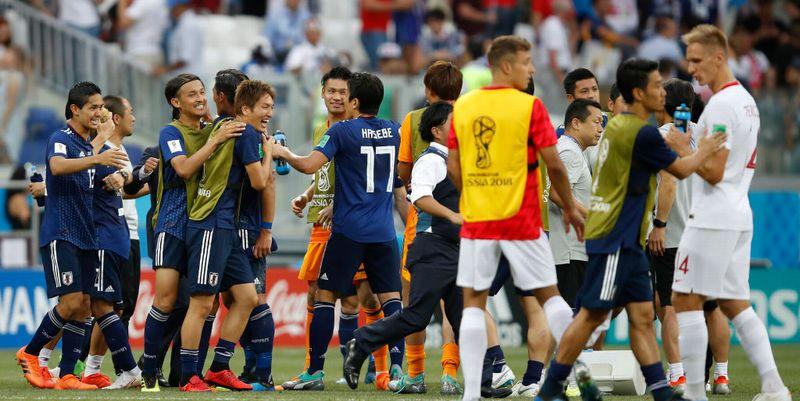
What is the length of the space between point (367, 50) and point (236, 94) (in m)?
10.8

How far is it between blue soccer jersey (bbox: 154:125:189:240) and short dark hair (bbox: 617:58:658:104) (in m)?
3.33

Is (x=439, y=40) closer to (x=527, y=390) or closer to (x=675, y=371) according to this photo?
(x=675, y=371)

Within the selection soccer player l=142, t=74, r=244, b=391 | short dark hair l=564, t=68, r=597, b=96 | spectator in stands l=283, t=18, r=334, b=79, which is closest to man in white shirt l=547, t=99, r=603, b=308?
short dark hair l=564, t=68, r=597, b=96

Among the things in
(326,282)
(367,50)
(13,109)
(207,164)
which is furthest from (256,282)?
(367,50)

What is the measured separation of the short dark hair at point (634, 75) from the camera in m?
8.38

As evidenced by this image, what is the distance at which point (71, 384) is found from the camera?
10.5 meters

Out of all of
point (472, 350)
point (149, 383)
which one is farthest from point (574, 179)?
point (149, 383)

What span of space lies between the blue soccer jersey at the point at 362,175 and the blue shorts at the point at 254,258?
2.14 feet

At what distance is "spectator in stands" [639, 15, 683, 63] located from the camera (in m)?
22.0

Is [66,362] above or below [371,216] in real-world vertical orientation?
below

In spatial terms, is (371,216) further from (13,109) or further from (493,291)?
(13,109)

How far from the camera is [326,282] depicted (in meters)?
10.5

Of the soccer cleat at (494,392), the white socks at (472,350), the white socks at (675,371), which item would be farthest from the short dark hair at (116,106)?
the white socks at (675,371)

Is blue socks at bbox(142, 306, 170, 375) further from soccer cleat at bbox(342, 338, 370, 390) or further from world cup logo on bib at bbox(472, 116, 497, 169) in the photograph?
world cup logo on bib at bbox(472, 116, 497, 169)
